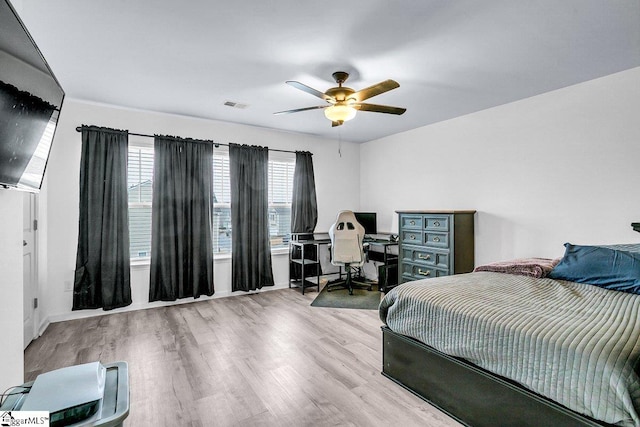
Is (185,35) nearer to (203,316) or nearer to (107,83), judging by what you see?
(107,83)

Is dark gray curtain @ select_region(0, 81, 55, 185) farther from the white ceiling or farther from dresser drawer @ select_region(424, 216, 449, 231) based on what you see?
dresser drawer @ select_region(424, 216, 449, 231)

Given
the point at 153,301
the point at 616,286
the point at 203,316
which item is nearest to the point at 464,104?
the point at 616,286

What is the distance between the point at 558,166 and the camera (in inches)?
126

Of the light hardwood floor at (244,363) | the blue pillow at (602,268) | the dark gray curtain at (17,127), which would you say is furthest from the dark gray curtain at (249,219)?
the blue pillow at (602,268)

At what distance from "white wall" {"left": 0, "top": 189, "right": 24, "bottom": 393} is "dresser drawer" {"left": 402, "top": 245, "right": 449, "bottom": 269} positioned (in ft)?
12.2

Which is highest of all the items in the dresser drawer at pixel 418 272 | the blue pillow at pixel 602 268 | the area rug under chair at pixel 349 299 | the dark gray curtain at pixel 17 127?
the dark gray curtain at pixel 17 127

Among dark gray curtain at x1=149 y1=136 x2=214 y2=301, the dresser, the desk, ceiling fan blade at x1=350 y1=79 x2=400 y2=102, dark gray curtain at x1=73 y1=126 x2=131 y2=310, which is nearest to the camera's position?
ceiling fan blade at x1=350 y1=79 x2=400 y2=102

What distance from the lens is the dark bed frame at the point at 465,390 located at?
1.42m

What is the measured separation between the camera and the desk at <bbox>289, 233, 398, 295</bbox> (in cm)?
466

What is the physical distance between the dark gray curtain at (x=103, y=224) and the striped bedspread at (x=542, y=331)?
320 cm

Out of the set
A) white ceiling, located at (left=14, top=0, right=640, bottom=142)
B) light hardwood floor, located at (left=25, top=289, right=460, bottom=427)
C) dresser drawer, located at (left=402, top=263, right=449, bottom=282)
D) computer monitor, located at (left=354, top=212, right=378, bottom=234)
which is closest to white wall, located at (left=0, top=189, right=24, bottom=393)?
light hardwood floor, located at (left=25, top=289, right=460, bottom=427)

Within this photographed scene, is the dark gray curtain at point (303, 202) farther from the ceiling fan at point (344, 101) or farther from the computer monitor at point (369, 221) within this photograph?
the ceiling fan at point (344, 101)

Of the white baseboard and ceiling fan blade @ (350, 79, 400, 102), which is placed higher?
ceiling fan blade @ (350, 79, 400, 102)

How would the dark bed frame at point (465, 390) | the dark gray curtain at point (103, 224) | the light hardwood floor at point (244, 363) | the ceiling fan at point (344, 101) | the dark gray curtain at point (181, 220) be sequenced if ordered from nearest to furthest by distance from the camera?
the dark bed frame at point (465, 390) < the light hardwood floor at point (244, 363) < the ceiling fan at point (344, 101) < the dark gray curtain at point (103, 224) < the dark gray curtain at point (181, 220)
